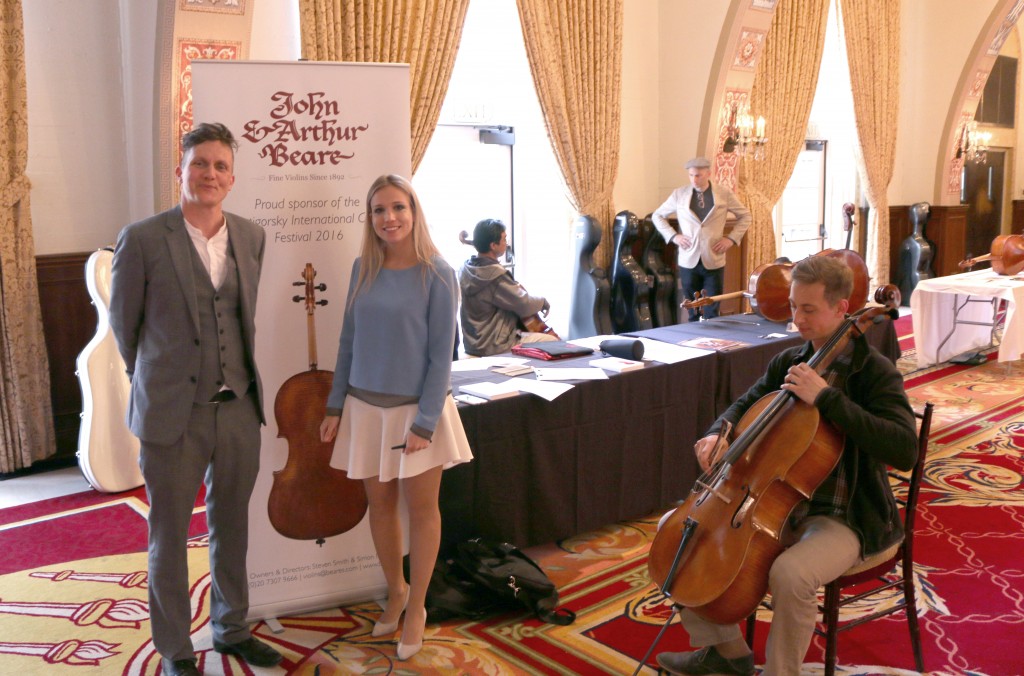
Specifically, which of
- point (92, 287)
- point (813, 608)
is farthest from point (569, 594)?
point (92, 287)

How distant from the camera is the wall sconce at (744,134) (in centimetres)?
864

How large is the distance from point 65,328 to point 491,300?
2513 millimetres

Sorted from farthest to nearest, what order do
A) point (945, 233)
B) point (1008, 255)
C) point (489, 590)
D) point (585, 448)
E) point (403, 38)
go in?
point (945, 233), point (1008, 255), point (403, 38), point (585, 448), point (489, 590)

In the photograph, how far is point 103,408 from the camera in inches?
187

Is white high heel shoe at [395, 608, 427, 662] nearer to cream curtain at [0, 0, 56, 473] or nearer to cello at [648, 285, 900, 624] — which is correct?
cello at [648, 285, 900, 624]

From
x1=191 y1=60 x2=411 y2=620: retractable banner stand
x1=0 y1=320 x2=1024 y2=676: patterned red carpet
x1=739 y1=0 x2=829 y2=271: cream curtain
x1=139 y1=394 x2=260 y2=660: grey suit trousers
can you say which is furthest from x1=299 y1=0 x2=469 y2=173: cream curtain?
x1=739 y1=0 x2=829 y2=271: cream curtain

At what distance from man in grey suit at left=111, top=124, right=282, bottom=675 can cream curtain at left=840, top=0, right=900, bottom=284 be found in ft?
31.1

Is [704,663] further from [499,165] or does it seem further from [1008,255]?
[499,165]

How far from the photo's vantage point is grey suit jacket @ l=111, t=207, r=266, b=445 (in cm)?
255

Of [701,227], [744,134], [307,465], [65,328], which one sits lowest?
[307,465]

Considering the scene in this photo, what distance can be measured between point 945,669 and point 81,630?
2885mm

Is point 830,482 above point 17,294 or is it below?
below

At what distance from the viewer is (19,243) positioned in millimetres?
4934

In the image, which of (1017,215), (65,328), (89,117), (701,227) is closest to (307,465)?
(65,328)
